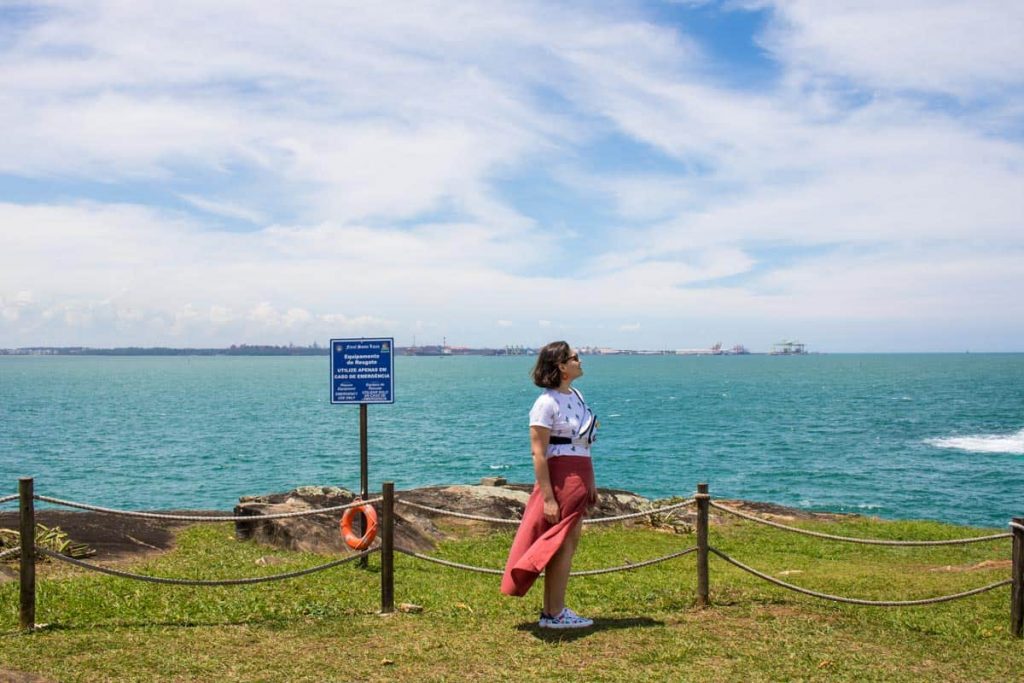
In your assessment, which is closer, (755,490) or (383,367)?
(383,367)

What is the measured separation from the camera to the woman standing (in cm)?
689

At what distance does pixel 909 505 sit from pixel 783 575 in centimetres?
2170

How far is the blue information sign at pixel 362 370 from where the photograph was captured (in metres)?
11.7

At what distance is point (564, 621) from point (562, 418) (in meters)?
1.82

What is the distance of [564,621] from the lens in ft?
23.8

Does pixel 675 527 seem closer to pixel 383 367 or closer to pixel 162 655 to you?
pixel 383 367

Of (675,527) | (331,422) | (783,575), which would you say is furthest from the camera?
(331,422)

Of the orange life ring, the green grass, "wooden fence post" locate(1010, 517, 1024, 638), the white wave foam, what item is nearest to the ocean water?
the white wave foam

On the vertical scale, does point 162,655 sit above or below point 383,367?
below

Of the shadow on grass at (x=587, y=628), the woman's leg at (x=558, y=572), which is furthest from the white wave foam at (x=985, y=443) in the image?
the woman's leg at (x=558, y=572)

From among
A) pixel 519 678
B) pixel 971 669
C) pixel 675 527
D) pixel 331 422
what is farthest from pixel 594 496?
pixel 331 422

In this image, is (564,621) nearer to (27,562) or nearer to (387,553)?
(387,553)

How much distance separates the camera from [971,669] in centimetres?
655

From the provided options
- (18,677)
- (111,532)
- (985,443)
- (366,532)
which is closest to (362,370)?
(366,532)
